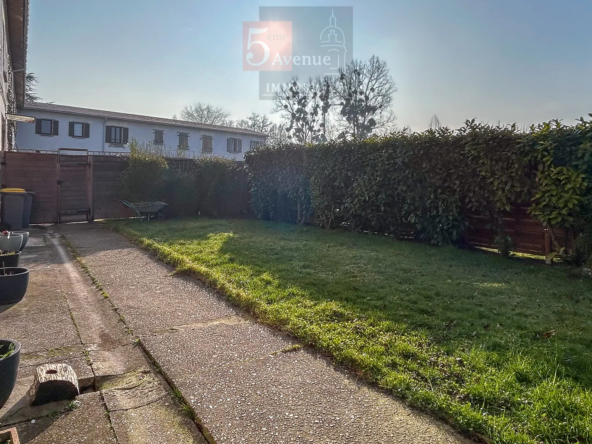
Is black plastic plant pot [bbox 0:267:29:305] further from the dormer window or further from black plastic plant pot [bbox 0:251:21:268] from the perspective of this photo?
the dormer window

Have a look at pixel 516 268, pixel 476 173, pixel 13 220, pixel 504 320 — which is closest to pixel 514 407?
pixel 504 320

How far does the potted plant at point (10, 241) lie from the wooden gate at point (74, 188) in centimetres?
543

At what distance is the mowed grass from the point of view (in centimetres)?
211

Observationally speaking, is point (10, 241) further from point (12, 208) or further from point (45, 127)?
point (45, 127)

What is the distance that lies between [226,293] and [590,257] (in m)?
4.81

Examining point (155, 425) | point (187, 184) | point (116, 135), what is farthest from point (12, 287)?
point (116, 135)

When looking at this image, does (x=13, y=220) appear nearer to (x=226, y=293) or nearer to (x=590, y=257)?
(x=226, y=293)

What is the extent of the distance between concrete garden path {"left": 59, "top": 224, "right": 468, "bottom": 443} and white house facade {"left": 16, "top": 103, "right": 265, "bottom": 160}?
53.9 ft

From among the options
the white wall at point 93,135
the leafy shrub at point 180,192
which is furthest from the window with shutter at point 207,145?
the leafy shrub at point 180,192

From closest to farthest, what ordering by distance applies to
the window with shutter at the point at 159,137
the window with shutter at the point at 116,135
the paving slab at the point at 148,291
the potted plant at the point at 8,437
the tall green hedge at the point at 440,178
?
the potted plant at the point at 8,437 < the paving slab at the point at 148,291 < the tall green hedge at the point at 440,178 < the window with shutter at the point at 116,135 < the window with shutter at the point at 159,137

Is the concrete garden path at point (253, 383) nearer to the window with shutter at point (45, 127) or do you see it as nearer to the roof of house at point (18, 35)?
the roof of house at point (18, 35)

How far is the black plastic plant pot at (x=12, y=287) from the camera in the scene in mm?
3889

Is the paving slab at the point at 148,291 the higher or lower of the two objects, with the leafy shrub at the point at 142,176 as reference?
lower

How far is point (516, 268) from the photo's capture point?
5680 mm
